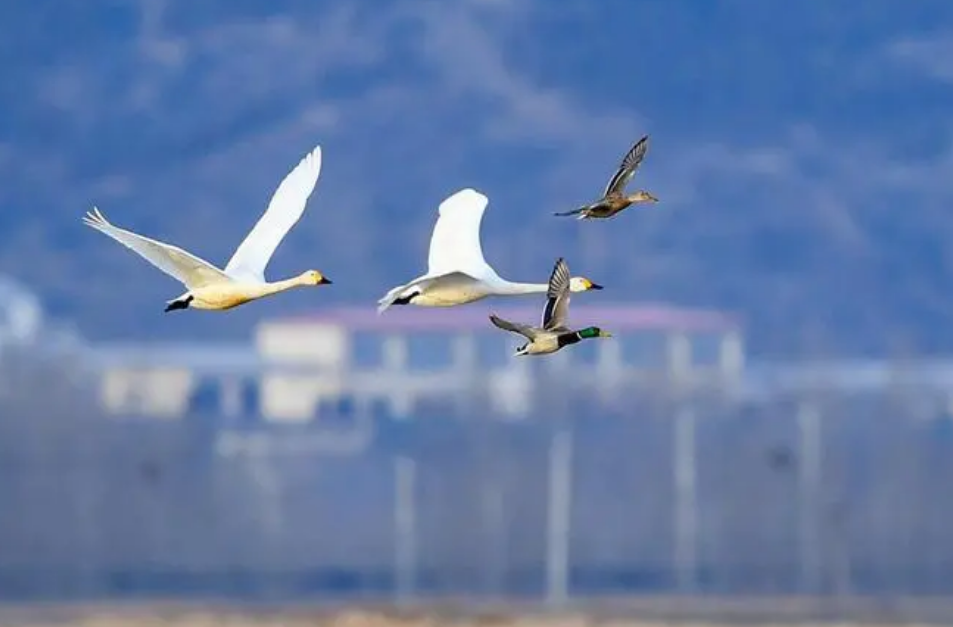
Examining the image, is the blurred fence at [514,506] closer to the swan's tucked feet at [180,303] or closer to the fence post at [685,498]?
the fence post at [685,498]

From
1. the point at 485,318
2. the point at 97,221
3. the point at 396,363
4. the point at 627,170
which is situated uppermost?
the point at 485,318

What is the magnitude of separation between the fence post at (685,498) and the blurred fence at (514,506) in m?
0.05

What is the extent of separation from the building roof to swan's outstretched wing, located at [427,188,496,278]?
60953 mm

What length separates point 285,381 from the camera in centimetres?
8419

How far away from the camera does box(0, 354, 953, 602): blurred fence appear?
63.2m

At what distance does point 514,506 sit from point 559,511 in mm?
887

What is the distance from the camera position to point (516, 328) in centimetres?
1417

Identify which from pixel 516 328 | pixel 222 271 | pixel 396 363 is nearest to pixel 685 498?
pixel 396 363

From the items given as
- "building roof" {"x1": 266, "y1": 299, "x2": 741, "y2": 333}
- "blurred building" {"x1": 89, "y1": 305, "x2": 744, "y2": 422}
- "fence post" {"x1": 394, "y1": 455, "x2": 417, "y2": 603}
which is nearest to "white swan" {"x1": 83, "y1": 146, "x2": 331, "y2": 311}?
"fence post" {"x1": 394, "y1": 455, "x2": 417, "y2": 603}

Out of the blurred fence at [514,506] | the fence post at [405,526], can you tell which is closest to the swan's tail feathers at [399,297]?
the fence post at [405,526]

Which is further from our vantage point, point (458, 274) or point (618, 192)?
point (618, 192)

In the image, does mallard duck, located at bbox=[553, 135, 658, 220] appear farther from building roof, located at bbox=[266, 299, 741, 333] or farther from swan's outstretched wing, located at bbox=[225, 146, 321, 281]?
building roof, located at bbox=[266, 299, 741, 333]

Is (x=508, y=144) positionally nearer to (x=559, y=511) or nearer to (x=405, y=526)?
(x=405, y=526)

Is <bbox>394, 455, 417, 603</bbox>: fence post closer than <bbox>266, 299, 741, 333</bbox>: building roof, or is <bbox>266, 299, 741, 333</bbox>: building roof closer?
<bbox>394, 455, 417, 603</bbox>: fence post
